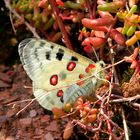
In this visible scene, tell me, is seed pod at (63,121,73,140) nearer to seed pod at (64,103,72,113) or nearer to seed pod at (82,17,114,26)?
seed pod at (64,103,72,113)

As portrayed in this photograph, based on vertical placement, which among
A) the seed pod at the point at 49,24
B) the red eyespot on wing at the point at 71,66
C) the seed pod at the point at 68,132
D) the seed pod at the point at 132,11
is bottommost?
the seed pod at the point at 68,132

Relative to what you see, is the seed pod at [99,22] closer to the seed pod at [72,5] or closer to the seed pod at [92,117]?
the seed pod at [72,5]

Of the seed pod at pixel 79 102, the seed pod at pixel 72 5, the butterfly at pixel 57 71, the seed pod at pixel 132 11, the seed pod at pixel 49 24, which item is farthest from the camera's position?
the seed pod at pixel 49 24

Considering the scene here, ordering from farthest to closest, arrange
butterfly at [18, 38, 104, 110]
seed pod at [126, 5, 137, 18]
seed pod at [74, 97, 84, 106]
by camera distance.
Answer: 1. butterfly at [18, 38, 104, 110]
2. seed pod at [74, 97, 84, 106]
3. seed pod at [126, 5, 137, 18]

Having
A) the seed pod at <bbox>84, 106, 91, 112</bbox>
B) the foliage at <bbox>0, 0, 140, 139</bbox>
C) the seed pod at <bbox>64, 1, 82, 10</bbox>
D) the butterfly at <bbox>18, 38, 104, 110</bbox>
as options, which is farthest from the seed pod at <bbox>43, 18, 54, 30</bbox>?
the seed pod at <bbox>84, 106, 91, 112</bbox>

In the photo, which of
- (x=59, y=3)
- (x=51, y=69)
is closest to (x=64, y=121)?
(x=51, y=69)

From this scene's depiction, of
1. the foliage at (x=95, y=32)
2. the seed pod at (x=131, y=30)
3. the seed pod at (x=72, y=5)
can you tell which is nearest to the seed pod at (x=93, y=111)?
the foliage at (x=95, y=32)

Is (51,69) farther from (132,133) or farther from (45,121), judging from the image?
(132,133)

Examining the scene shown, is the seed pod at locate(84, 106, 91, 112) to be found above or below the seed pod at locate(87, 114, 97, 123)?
above

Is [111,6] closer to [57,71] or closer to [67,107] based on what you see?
[57,71]
